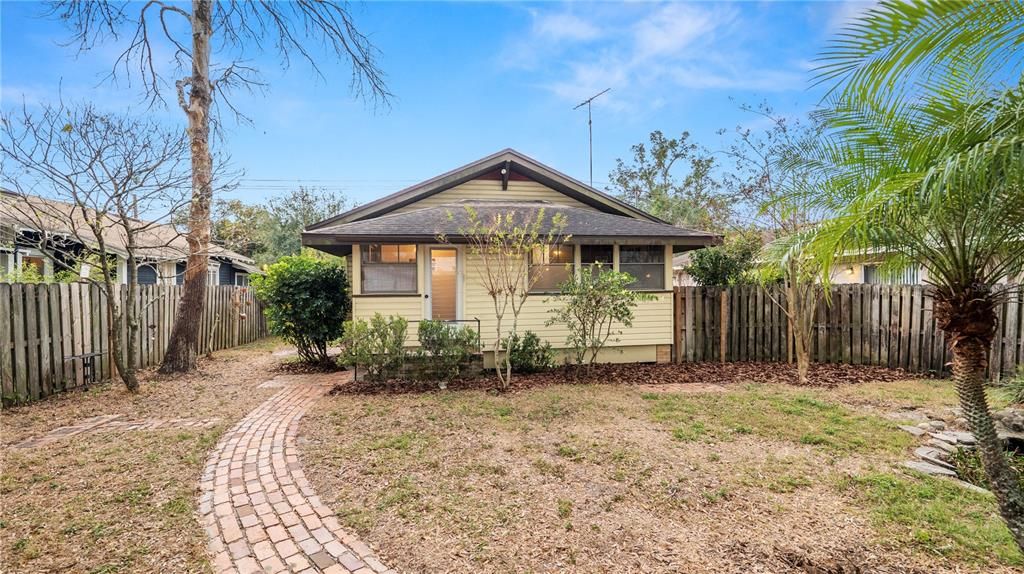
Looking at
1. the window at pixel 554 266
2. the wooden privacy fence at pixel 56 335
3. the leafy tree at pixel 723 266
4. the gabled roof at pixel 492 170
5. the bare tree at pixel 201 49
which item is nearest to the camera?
the wooden privacy fence at pixel 56 335

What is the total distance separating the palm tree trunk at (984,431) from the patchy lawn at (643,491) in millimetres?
287

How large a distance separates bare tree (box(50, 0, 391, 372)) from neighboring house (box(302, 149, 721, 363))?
259cm

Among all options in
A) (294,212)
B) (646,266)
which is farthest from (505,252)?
(294,212)

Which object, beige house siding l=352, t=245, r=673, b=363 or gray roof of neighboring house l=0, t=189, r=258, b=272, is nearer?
gray roof of neighboring house l=0, t=189, r=258, b=272

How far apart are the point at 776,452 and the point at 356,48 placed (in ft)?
35.2

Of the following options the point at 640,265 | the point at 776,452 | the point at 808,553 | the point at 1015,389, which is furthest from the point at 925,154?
the point at 640,265

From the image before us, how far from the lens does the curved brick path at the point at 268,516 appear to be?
2.56 metres

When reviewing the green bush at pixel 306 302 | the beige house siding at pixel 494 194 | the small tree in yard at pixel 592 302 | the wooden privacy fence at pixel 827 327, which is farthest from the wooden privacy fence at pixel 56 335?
the wooden privacy fence at pixel 827 327

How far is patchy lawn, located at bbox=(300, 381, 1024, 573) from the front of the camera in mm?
2615

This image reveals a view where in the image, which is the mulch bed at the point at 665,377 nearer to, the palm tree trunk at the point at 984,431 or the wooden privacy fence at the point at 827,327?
the wooden privacy fence at the point at 827,327

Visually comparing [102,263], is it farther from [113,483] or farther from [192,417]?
[113,483]

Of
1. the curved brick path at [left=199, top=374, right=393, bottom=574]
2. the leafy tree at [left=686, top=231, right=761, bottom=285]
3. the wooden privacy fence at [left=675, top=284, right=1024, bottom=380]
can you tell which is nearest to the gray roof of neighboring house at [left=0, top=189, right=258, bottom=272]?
the curved brick path at [left=199, top=374, right=393, bottom=574]

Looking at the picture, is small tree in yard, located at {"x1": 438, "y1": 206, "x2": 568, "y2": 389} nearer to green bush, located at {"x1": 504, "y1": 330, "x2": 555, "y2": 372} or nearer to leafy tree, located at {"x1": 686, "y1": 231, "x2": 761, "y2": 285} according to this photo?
green bush, located at {"x1": 504, "y1": 330, "x2": 555, "y2": 372}

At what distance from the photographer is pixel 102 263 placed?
5.84 meters
